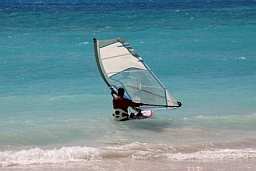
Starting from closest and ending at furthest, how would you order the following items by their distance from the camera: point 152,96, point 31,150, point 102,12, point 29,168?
point 29,168 → point 31,150 → point 152,96 → point 102,12

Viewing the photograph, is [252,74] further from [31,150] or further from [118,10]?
[118,10]

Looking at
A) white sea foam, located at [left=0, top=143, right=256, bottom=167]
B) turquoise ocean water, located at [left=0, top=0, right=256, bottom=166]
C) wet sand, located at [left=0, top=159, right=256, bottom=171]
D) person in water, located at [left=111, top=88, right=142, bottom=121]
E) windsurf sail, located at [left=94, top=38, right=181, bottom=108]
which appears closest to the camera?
wet sand, located at [left=0, top=159, right=256, bottom=171]

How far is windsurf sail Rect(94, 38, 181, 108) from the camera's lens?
18.0 m

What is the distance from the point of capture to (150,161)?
49.5 ft

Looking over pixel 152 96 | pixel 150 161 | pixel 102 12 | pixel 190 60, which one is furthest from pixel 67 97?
pixel 102 12

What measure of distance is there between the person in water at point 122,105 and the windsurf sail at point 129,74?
234 millimetres

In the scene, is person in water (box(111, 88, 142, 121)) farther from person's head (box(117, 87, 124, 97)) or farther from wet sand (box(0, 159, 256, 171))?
wet sand (box(0, 159, 256, 171))

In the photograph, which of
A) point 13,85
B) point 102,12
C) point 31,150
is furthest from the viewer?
point 102,12

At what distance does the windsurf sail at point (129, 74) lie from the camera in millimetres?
17969

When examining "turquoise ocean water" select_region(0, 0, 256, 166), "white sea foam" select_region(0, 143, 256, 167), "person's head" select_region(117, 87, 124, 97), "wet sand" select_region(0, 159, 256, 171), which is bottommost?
"wet sand" select_region(0, 159, 256, 171)

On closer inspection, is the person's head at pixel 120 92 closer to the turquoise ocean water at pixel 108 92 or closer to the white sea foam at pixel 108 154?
the turquoise ocean water at pixel 108 92

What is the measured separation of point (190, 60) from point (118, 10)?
4227cm

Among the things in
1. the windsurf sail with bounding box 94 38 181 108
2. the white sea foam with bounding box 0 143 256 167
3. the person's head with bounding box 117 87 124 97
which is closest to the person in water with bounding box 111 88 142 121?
the person's head with bounding box 117 87 124 97

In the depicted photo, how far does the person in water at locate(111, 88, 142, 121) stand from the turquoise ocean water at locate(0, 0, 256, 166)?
0.29 meters
